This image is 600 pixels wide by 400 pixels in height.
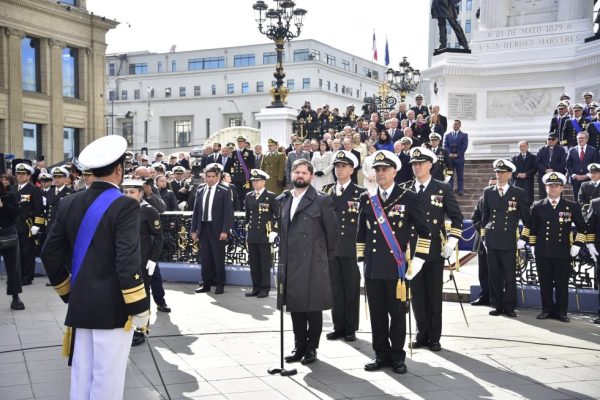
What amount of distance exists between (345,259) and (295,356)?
1.75 m

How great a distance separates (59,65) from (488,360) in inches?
1890

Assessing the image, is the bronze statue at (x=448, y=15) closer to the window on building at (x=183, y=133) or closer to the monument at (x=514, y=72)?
the monument at (x=514, y=72)

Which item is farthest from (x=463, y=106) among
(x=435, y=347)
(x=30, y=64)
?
(x=30, y=64)

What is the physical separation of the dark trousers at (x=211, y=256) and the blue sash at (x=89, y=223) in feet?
24.5

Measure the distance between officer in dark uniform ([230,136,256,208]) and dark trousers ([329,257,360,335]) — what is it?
11063 mm

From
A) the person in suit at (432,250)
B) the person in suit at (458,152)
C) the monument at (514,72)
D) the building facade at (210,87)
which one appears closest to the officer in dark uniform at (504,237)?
the person in suit at (432,250)

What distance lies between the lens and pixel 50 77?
48938 mm

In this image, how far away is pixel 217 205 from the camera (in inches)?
477

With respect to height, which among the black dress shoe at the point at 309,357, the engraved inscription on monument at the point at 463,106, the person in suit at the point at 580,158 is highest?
the engraved inscription on monument at the point at 463,106

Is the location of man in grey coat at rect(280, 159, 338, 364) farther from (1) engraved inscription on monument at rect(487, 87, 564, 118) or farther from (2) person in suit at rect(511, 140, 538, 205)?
(1) engraved inscription on monument at rect(487, 87, 564, 118)

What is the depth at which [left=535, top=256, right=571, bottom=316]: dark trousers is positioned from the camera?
9.89m

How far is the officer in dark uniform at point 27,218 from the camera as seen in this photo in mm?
13234

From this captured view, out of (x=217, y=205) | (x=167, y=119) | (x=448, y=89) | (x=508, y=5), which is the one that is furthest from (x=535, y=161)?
(x=167, y=119)

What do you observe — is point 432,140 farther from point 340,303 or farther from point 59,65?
point 59,65
